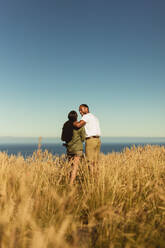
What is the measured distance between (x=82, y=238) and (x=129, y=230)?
0.53 meters

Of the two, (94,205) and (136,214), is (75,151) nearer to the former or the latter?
(94,205)

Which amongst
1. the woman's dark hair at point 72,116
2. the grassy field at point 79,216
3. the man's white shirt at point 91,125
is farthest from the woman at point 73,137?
the grassy field at point 79,216

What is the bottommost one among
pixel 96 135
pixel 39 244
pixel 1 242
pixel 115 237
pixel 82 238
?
pixel 82 238

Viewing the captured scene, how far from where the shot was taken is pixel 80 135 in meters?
5.14

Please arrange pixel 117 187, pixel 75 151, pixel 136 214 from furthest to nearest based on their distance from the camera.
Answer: pixel 75 151
pixel 117 187
pixel 136 214

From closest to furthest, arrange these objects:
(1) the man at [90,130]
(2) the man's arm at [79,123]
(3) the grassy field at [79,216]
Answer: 1. (3) the grassy field at [79,216]
2. (2) the man's arm at [79,123]
3. (1) the man at [90,130]

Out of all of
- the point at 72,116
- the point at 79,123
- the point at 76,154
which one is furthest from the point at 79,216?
the point at 72,116

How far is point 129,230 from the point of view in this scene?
2.20 meters

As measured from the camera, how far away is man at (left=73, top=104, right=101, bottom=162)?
502 centimetres

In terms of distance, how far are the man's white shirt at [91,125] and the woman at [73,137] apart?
0.15 m

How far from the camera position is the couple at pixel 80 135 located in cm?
503

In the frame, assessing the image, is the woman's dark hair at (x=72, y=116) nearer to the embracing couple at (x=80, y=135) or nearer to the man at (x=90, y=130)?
the embracing couple at (x=80, y=135)

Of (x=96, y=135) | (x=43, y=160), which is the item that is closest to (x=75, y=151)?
(x=96, y=135)

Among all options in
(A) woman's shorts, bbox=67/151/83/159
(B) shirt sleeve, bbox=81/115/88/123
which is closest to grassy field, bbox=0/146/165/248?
(A) woman's shorts, bbox=67/151/83/159
